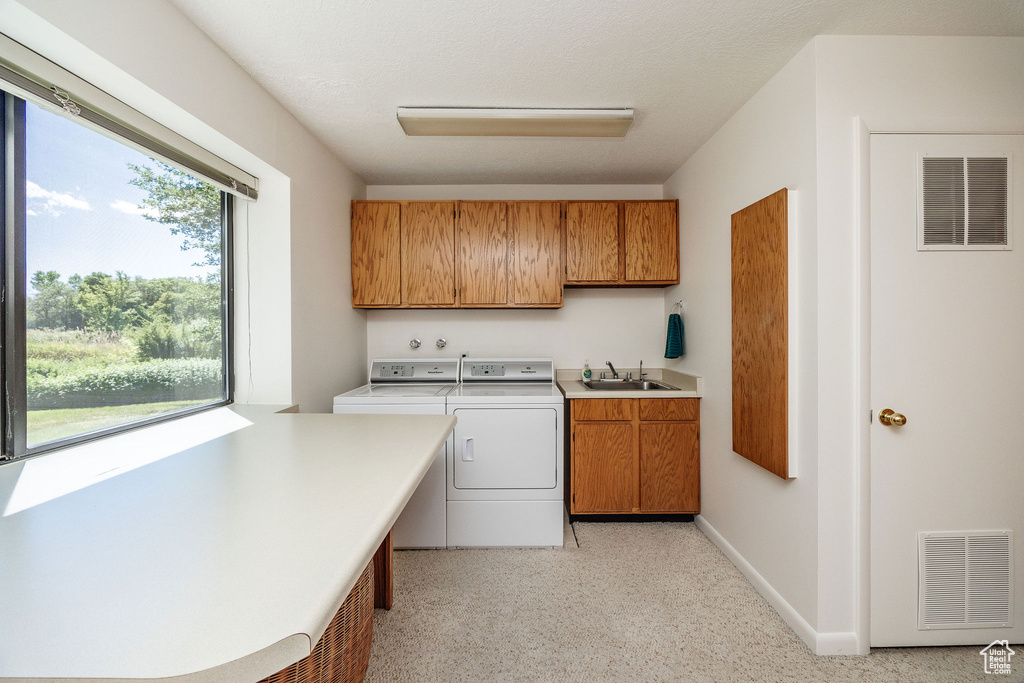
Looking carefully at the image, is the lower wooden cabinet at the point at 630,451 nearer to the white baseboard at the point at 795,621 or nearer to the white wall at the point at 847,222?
the white baseboard at the point at 795,621

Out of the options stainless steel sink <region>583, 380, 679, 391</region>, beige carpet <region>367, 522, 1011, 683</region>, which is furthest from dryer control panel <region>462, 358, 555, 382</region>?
beige carpet <region>367, 522, 1011, 683</region>

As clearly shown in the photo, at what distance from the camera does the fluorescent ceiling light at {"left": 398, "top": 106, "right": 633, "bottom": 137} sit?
2195mm

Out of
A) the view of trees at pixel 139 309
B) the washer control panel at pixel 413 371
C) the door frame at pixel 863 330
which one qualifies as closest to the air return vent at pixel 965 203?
the door frame at pixel 863 330

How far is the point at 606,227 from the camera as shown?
3209 millimetres

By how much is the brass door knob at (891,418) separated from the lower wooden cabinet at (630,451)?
1202mm

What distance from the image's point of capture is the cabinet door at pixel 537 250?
3191 mm

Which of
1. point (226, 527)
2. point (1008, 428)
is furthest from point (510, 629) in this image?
point (1008, 428)

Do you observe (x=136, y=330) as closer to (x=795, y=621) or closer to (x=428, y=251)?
(x=428, y=251)

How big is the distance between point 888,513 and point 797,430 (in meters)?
0.43

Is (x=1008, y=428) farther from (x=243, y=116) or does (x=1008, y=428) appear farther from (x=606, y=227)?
(x=243, y=116)

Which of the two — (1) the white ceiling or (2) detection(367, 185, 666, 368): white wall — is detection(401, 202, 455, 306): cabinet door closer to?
(2) detection(367, 185, 666, 368): white wall

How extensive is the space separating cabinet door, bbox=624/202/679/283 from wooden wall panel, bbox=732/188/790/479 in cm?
91

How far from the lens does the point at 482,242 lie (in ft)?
10.5

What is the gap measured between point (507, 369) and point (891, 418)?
7.19 ft
